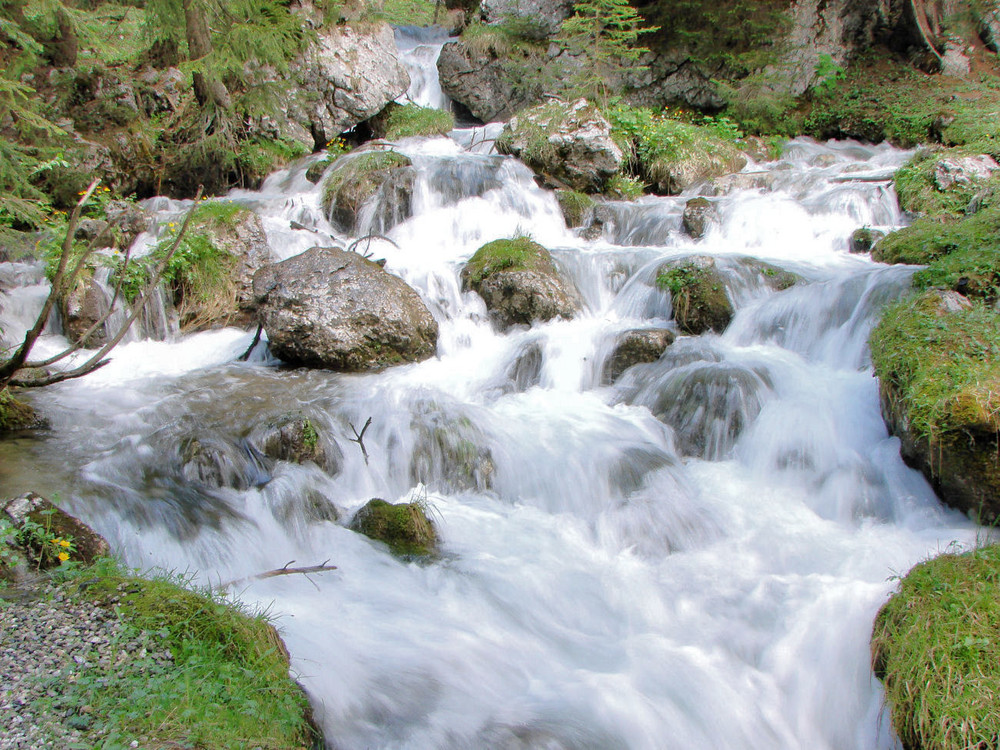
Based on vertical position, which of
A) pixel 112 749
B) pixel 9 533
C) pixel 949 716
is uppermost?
pixel 9 533

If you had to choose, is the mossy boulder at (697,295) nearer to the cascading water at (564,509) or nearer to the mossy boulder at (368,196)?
the cascading water at (564,509)

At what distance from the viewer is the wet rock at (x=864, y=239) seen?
899cm

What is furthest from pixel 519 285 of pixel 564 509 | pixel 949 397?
pixel 949 397

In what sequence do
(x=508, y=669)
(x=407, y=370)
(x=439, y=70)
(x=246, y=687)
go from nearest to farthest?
(x=246, y=687) → (x=508, y=669) → (x=407, y=370) → (x=439, y=70)

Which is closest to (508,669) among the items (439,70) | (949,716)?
(949,716)

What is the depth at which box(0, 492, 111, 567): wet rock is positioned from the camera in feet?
10.0

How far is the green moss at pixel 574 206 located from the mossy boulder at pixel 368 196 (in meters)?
2.52

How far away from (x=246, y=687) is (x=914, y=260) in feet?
26.6

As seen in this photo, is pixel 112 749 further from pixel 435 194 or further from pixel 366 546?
pixel 435 194

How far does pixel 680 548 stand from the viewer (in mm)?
4625

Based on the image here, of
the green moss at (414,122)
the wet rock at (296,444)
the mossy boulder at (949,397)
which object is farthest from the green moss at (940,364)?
the green moss at (414,122)

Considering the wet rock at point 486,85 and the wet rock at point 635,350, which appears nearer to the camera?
the wet rock at point 635,350

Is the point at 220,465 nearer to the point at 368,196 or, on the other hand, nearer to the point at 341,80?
the point at 368,196

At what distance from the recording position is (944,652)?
286 cm
